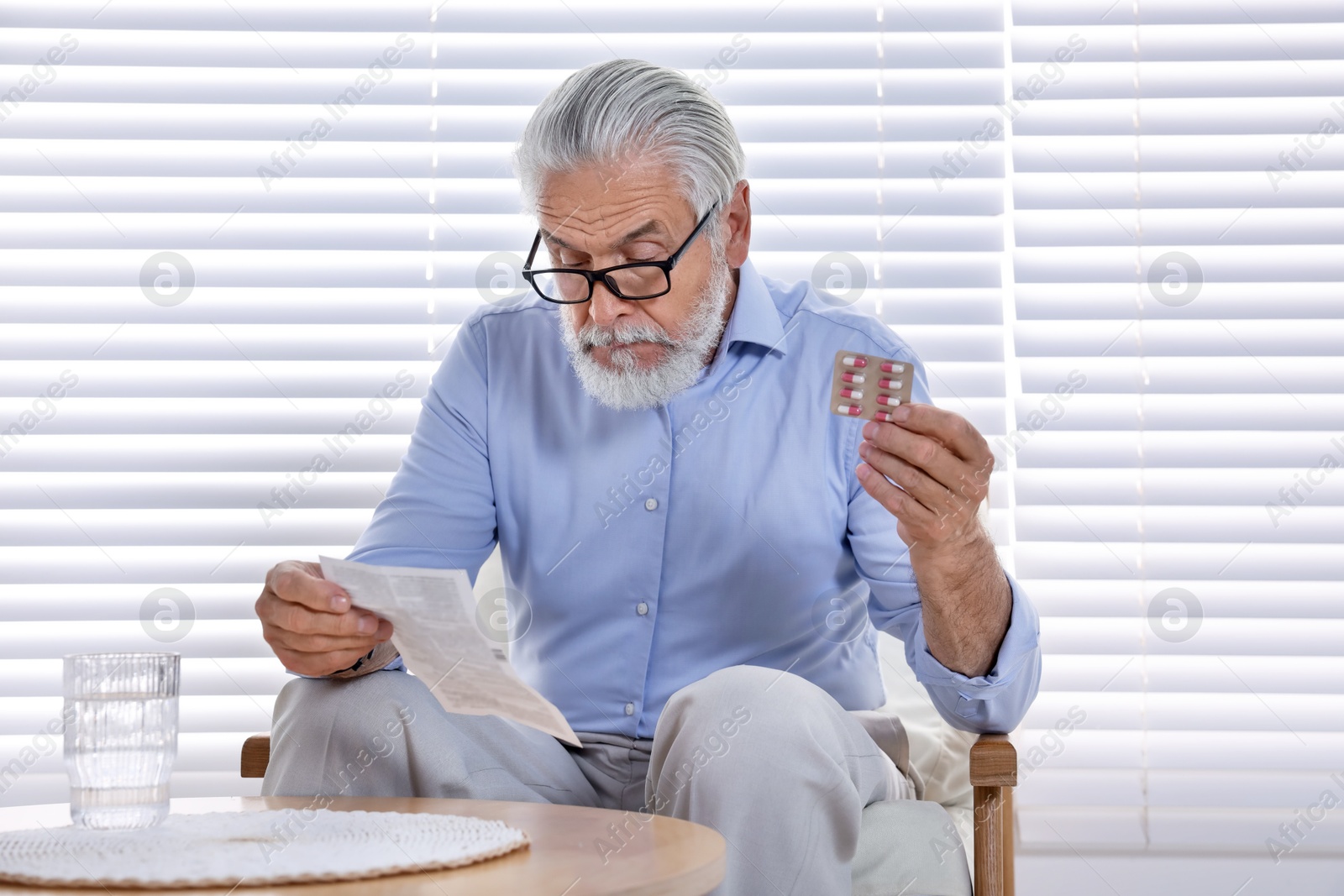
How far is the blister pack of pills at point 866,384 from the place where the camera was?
3.99 feet

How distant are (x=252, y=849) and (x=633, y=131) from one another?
1.02 meters

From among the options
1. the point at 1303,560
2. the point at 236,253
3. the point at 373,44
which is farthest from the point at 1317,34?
the point at 236,253

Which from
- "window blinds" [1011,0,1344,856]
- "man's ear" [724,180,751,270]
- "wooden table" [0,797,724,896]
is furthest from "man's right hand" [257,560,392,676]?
"window blinds" [1011,0,1344,856]

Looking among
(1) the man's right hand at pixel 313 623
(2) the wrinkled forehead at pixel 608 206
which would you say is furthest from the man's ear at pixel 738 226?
(1) the man's right hand at pixel 313 623

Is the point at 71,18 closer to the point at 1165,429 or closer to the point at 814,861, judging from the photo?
the point at 814,861

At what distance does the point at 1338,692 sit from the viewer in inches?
77.2

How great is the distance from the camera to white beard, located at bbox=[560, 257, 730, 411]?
61.7 inches

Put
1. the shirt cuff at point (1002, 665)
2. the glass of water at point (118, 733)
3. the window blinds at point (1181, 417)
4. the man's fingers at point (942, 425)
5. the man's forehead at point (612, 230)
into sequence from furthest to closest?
the window blinds at point (1181, 417) < the man's forehead at point (612, 230) < the shirt cuff at point (1002, 665) < the man's fingers at point (942, 425) < the glass of water at point (118, 733)

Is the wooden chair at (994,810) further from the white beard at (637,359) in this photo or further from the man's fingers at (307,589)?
the white beard at (637,359)

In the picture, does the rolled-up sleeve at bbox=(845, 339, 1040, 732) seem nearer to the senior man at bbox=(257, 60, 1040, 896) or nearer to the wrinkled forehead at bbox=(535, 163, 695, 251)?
the senior man at bbox=(257, 60, 1040, 896)

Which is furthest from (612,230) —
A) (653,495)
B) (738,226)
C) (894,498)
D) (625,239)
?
(894,498)

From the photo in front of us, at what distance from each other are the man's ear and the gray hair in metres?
0.04

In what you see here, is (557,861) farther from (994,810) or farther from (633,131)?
(633,131)

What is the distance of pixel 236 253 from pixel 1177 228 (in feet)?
5.55
